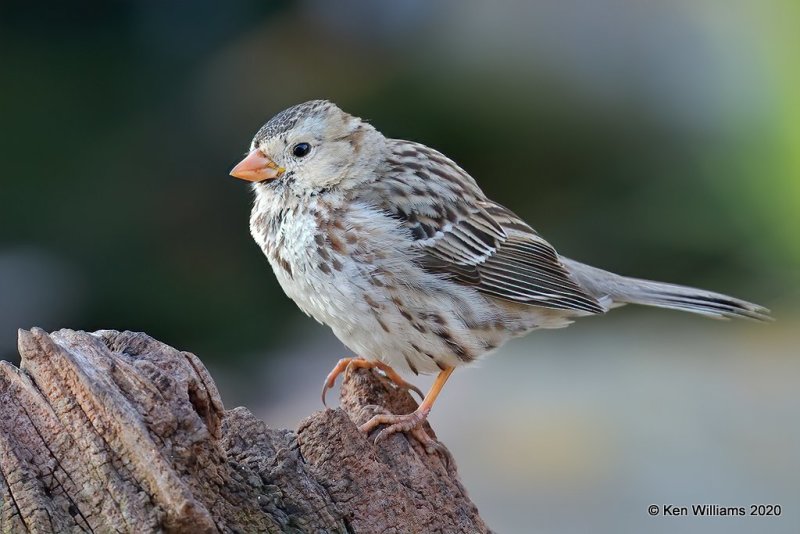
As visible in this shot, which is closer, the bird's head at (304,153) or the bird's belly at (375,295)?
the bird's belly at (375,295)

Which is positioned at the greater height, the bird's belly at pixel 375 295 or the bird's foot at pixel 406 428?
the bird's belly at pixel 375 295

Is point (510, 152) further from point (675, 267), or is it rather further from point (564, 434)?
point (564, 434)

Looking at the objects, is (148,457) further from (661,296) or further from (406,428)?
(661,296)

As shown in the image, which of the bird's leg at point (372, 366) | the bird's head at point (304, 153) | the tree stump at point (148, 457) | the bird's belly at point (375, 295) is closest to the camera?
the tree stump at point (148, 457)

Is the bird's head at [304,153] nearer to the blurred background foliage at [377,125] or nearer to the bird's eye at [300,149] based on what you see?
the bird's eye at [300,149]

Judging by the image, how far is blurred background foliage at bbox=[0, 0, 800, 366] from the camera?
9062 millimetres

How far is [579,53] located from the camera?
32.2 ft

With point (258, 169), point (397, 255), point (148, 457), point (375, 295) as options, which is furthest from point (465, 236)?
point (148, 457)

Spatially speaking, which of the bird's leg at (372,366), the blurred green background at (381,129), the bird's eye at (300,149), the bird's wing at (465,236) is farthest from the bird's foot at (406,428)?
the blurred green background at (381,129)

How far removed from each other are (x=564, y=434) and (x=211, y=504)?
14.8 feet

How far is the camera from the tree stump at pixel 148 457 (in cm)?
282

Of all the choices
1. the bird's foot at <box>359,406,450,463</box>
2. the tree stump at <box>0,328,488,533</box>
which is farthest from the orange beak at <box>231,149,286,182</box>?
the tree stump at <box>0,328,488,533</box>

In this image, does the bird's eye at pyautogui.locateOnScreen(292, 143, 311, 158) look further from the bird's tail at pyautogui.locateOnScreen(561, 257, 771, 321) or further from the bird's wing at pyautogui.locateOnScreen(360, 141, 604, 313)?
the bird's tail at pyautogui.locateOnScreen(561, 257, 771, 321)

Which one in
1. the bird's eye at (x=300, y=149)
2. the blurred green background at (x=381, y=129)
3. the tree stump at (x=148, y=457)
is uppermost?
the blurred green background at (x=381, y=129)
